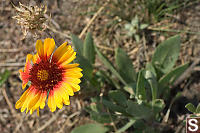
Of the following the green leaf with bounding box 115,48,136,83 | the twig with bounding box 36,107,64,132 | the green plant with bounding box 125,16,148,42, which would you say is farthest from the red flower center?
the green plant with bounding box 125,16,148,42

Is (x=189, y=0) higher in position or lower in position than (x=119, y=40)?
higher

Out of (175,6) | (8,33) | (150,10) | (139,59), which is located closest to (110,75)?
(139,59)

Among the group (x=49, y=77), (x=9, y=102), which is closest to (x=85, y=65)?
(x=49, y=77)

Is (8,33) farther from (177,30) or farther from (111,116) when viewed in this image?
(177,30)

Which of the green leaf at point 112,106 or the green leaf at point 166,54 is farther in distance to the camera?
the green leaf at point 166,54

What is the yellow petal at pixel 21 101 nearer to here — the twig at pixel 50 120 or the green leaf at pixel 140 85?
the green leaf at pixel 140 85

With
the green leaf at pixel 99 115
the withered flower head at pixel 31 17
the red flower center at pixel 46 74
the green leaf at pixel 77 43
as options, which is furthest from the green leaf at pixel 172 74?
the withered flower head at pixel 31 17

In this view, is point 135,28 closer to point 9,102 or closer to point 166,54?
point 166,54

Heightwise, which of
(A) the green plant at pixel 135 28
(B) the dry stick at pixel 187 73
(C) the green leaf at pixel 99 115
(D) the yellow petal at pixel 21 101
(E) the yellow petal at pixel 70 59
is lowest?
(C) the green leaf at pixel 99 115
